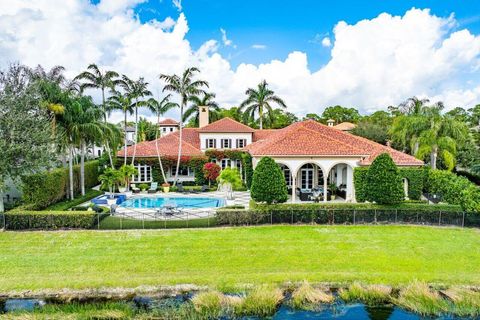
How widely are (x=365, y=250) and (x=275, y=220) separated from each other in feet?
18.7

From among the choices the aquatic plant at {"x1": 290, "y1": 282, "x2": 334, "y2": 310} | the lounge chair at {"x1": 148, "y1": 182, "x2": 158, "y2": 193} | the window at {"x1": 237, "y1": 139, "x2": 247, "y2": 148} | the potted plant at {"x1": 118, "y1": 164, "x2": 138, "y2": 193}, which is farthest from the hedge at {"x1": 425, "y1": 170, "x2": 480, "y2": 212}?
the potted plant at {"x1": 118, "y1": 164, "x2": 138, "y2": 193}

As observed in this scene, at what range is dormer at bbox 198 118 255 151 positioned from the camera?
38844 millimetres

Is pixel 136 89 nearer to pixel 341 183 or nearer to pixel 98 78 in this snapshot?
pixel 98 78

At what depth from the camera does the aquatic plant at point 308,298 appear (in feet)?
37.7

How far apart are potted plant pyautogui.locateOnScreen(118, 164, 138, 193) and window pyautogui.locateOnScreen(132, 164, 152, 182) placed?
1.41 m

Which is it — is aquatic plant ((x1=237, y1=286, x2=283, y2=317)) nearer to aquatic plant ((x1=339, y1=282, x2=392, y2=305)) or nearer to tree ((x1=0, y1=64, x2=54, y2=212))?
aquatic plant ((x1=339, y1=282, x2=392, y2=305))

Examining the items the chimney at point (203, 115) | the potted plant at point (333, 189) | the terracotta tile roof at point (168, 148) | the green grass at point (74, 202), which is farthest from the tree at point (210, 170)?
the potted plant at point (333, 189)

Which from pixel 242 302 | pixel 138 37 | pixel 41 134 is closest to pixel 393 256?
pixel 242 302

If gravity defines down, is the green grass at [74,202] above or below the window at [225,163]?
below

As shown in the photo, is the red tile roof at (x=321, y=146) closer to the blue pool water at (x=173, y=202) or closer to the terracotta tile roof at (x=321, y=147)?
the terracotta tile roof at (x=321, y=147)

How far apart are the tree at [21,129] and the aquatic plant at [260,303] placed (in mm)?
16343

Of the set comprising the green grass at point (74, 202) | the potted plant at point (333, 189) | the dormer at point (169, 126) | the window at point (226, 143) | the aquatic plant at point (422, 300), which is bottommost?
the aquatic plant at point (422, 300)

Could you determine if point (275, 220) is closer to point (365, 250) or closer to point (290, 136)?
point (365, 250)

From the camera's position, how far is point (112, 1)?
68.8ft
